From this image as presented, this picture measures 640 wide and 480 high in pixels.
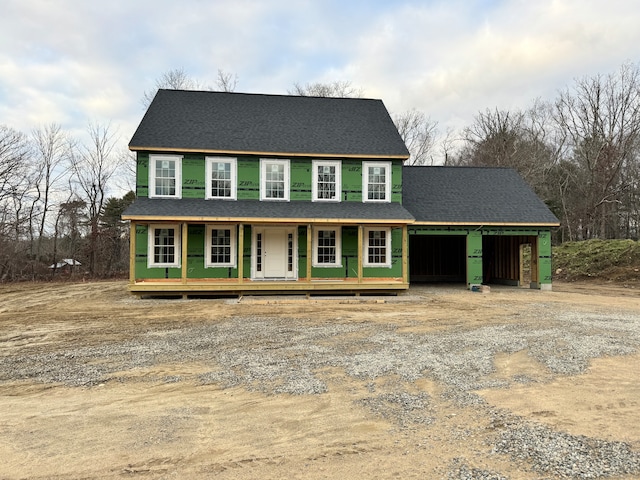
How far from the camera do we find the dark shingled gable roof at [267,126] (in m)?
15.4

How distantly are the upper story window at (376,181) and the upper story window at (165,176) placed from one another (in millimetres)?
6781

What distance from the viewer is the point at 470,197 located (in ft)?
59.8

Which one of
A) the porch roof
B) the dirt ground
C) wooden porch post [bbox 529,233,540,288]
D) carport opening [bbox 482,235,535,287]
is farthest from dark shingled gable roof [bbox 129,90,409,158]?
the dirt ground

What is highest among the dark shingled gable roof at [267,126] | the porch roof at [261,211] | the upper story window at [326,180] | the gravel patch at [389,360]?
the dark shingled gable roof at [267,126]

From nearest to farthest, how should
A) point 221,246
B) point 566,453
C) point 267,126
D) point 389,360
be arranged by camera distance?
1. point 566,453
2. point 389,360
3. point 221,246
4. point 267,126

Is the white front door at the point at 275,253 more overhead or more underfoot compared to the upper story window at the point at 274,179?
more underfoot

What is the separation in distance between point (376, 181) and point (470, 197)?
4.87 m

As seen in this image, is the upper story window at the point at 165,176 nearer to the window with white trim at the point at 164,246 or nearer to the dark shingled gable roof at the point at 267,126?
the dark shingled gable roof at the point at 267,126

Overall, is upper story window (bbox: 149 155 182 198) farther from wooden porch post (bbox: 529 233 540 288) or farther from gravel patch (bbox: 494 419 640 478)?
wooden porch post (bbox: 529 233 540 288)

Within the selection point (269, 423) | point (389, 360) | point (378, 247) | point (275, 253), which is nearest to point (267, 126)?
point (275, 253)

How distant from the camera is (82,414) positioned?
4.39 meters

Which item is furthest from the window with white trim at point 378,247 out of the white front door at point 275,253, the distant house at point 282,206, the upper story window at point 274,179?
the upper story window at point 274,179

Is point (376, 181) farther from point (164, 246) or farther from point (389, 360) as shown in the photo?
point (389, 360)

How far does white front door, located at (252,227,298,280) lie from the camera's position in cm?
1542
